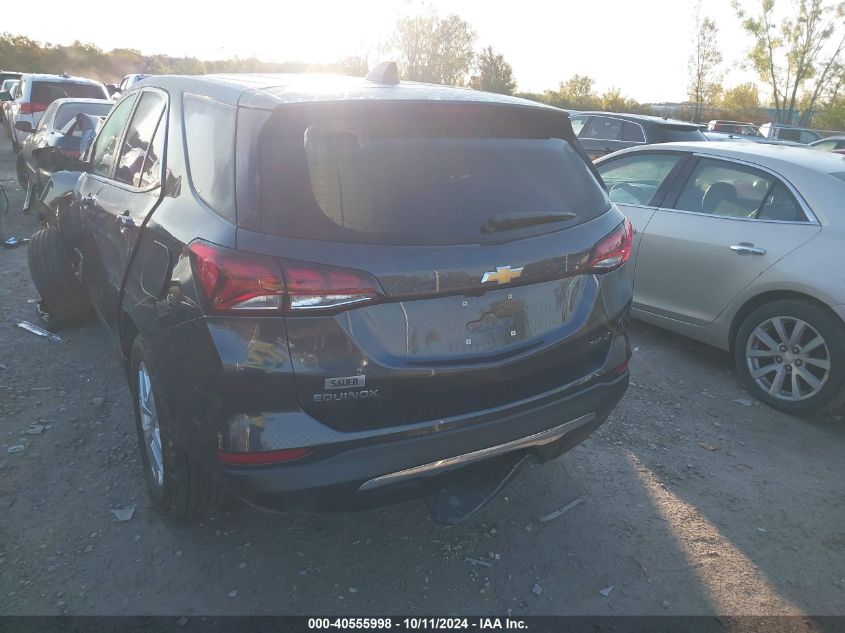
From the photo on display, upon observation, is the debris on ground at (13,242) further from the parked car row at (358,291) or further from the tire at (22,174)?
the parked car row at (358,291)

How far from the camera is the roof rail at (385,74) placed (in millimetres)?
2779

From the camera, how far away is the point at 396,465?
2.12 meters

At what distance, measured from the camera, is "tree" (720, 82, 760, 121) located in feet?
131

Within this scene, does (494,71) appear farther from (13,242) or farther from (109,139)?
(109,139)

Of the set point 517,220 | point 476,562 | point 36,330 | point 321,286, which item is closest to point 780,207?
point 517,220

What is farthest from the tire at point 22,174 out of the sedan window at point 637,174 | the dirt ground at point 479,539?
the sedan window at point 637,174

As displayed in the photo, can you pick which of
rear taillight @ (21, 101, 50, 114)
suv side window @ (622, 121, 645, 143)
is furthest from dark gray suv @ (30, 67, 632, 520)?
rear taillight @ (21, 101, 50, 114)

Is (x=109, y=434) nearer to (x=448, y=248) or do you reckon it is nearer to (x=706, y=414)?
(x=448, y=248)

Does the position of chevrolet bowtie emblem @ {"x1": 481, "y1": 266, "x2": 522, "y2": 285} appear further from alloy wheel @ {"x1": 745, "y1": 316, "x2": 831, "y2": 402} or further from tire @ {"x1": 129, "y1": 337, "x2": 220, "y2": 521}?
alloy wheel @ {"x1": 745, "y1": 316, "x2": 831, "y2": 402}

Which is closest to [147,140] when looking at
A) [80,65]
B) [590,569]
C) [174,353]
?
[174,353]

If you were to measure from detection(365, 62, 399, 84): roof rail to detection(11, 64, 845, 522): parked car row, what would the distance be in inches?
0.5

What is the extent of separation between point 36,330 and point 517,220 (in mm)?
4279

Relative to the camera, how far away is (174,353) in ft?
7.45

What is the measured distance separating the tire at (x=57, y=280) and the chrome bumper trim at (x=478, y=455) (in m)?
3.42
